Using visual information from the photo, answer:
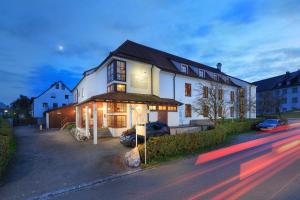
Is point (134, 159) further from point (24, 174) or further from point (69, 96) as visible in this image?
point (69, 96)

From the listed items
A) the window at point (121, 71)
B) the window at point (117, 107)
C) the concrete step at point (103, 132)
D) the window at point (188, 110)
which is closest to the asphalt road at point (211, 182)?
the window at point (117, 107)

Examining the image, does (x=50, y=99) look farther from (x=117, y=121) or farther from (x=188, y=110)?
(x=117, y=121)

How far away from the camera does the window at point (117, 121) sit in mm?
18344

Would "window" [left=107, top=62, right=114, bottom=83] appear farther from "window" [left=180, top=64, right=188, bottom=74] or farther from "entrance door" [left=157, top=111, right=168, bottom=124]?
"window" [left=180, top=64, right=188, bottom=74]

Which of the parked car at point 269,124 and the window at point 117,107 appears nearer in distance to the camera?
the window at point 117,107

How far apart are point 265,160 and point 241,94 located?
91.4 feet

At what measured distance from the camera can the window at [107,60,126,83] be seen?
64.2ft

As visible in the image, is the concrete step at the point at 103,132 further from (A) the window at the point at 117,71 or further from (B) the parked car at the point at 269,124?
(B) the parked car at the point at 269,124

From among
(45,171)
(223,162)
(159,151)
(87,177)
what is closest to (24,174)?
(45,171)

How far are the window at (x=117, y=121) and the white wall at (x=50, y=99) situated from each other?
32.8 m

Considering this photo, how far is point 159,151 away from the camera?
1066 centimetres

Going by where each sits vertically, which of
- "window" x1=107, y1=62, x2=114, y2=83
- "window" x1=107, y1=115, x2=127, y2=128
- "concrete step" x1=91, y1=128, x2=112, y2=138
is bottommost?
"concrete step" x1=91, y1=128, x2=112, y2=138

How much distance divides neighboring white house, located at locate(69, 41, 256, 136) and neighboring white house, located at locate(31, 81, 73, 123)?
22336 mm

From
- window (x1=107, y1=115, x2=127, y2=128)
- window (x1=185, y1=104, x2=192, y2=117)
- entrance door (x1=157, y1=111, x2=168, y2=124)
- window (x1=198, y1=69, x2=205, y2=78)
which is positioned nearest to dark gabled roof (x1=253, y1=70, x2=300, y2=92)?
window (x1=198, y1=69, x2=205, y2=78)
